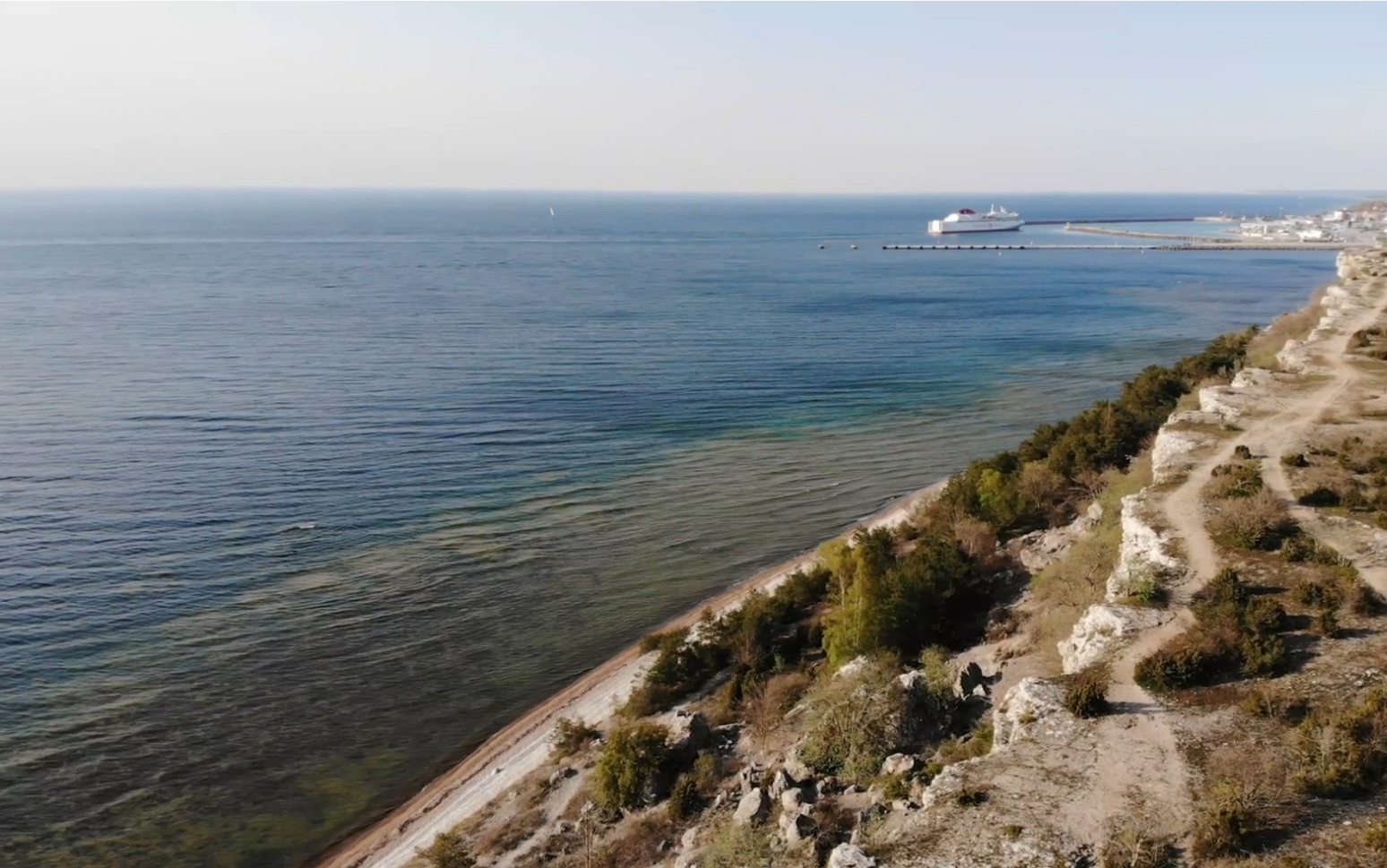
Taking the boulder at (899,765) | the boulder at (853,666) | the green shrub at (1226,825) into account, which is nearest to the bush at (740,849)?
the boulder at (899,765)

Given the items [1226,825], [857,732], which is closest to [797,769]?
[857,732]

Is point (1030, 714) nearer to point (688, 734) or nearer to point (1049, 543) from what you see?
point (688, 734)

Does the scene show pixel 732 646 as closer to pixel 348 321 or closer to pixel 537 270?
pixel 348 321

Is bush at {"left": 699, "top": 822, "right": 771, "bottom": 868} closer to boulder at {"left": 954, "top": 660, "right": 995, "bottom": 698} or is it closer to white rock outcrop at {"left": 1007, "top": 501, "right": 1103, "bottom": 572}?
boulder at {"left": 954, "top": 660, "right": 995, "bottom": 698}

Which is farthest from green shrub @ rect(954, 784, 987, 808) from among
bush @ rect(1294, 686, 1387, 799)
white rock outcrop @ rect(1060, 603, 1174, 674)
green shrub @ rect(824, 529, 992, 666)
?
green shrub @ rect(824, 529, 992, 666)

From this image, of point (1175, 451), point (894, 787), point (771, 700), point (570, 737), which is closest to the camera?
point (894, 787)

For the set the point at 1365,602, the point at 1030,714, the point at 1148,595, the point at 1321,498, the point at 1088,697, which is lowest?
the point at 1030,714

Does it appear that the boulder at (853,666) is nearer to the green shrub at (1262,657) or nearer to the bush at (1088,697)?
the bush at (1088,697)
